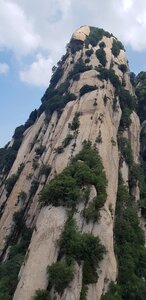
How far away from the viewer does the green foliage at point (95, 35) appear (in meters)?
101

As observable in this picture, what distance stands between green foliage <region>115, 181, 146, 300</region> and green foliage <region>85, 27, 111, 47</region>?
47.1m

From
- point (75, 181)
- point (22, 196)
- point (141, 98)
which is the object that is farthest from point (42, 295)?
point (141, 98)

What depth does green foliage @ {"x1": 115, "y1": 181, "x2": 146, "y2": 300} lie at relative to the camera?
5016cm

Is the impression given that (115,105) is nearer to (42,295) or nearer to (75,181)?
(75,181)

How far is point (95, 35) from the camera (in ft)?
342

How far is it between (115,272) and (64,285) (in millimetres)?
9352

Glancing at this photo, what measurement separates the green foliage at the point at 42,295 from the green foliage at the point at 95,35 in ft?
231

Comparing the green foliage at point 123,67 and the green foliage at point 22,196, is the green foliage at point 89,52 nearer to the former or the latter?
the green foliage at point 123,67

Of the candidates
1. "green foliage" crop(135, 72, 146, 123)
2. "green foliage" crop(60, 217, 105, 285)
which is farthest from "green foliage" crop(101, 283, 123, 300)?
"green foliage" crop(135, 72, 146, 123)

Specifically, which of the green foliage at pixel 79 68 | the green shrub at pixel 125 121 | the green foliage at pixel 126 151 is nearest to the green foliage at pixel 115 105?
the green shrub at pixel 125 121

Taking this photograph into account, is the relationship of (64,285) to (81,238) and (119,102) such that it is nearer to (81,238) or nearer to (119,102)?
(81,238)

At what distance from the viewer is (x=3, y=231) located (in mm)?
→ 60594

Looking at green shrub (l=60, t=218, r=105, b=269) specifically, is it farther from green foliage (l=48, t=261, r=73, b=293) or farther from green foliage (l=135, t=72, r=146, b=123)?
green foliage (l=135, t=72, r=146, b=123)

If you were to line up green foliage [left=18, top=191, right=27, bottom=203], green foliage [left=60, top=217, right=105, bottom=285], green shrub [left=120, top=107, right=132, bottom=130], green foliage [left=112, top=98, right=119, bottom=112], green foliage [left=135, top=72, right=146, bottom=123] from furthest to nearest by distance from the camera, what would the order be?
green foliage [left=135, top=72, right=146, bottom=123], green shrub [left=120, top=107, right=132, bottom=130], green foliage [left=112, top=98, right=119, bottom=112], green foliage [left=18, top=191, right=27, bottom=203], green foliage [left=60, top=217, right=105, bottom=285]
